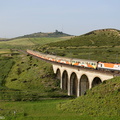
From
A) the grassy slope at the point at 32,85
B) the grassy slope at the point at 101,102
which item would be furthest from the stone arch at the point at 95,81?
the grassy slope at the point at 32,85

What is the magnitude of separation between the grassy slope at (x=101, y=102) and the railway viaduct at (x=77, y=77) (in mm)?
3890

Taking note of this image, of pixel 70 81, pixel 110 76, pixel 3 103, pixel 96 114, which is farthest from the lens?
pixel 70 81

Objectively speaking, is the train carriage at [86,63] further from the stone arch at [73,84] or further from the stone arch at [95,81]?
the stone arch at [95,81]

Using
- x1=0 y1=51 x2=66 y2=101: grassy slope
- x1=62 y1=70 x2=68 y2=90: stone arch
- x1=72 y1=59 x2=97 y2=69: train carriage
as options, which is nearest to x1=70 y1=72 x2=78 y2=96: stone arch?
x1=0 y1=51 x2=66 y2=101: grassy slope

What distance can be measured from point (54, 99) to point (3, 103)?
37.0ft

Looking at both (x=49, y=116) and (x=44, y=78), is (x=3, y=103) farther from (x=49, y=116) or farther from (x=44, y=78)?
(x=44, y=78)

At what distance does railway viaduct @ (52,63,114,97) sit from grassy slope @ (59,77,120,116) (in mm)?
3890

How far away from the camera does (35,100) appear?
43.1 metres

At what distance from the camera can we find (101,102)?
30.9 m

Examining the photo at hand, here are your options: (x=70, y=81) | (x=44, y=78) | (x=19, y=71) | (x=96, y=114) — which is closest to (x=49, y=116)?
(x=96, y=114)

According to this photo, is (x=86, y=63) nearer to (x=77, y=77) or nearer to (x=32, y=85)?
(x=77, y=77)

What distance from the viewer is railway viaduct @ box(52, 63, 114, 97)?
127 feet

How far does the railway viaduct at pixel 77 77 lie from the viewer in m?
38.8

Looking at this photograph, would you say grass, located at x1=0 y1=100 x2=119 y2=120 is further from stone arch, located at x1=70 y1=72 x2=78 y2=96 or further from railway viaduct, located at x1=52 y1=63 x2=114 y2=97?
stone arch, located at x1=70 y1=72 x2=78 y2=96
